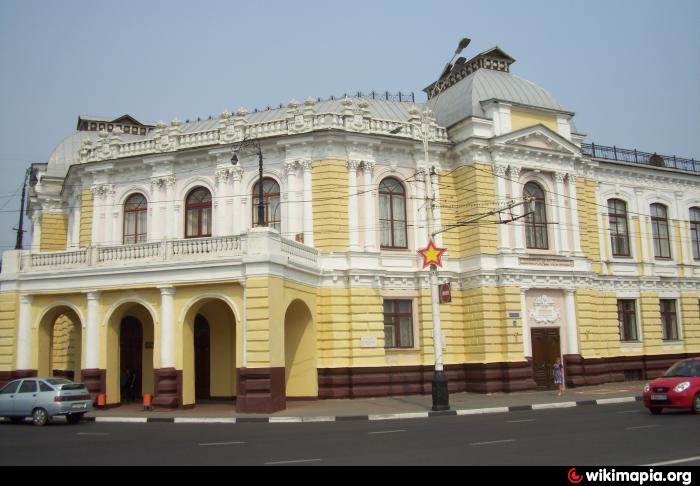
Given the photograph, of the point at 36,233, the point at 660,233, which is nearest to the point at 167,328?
the point at 36,233

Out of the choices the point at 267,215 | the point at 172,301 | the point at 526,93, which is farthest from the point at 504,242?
the point at 172,301

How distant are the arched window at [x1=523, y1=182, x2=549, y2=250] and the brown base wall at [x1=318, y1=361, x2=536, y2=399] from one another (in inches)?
234

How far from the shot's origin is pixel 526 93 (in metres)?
35.3

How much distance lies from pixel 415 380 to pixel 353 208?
818cm

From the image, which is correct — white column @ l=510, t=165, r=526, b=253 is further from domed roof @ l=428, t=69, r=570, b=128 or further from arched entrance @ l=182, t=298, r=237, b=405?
arched entrance @ l=182, t=298, r=237, b=405

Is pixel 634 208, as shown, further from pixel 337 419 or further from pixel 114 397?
pixel 114 397

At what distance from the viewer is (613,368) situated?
34.9 metres

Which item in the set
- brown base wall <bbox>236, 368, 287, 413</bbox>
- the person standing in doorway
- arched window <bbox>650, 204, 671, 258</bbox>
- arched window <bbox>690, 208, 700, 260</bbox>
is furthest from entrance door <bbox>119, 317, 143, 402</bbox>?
arched window <bbox>690, 208, 700, 260</bbox>

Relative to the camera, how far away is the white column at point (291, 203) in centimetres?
3091

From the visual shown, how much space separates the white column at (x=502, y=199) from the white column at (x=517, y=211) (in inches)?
16.5

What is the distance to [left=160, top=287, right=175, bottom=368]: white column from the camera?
2606 cm

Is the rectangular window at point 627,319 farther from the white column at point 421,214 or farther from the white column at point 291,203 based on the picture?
the white column at point 291,203

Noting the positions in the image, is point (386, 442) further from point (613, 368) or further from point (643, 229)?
point (643, 229)
